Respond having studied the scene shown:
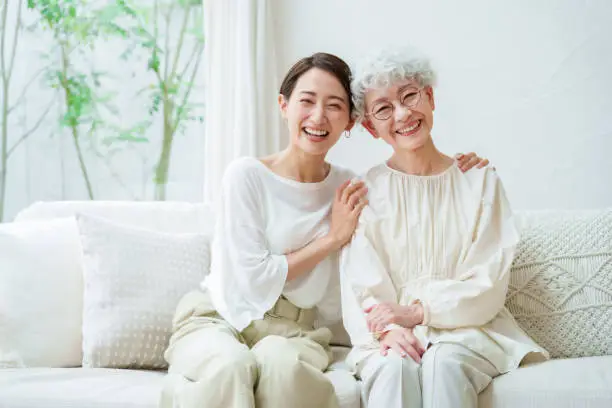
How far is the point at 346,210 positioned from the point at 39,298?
905 millimetres

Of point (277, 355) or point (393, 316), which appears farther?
point (393, 316)

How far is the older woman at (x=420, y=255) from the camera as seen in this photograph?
74.3 inches

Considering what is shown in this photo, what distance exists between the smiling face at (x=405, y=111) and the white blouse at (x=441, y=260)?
11 centimetres

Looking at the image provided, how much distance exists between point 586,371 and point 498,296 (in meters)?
0.27

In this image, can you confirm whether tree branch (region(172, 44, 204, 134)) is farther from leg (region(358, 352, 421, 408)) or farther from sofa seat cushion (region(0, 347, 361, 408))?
leg (region(358, 352, 421, 408))

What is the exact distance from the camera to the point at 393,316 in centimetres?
193

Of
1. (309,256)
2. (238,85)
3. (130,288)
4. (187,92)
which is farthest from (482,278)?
(187,92)

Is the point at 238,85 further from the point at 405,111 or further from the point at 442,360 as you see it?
the point at 442,360

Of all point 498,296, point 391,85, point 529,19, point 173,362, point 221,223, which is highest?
point 529,19

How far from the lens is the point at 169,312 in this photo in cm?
223

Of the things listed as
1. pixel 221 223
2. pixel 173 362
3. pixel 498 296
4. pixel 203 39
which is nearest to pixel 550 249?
pixel 498 296

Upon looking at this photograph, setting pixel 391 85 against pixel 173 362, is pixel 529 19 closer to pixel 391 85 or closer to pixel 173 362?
pixel 391 85

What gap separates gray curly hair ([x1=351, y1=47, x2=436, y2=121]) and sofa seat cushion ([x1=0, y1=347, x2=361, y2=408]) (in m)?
0.76

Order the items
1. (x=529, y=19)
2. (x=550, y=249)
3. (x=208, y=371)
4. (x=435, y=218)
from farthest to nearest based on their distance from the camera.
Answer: (x=529, y=19) < (x=550, y=249) < (x=435, y=218) < (x=208, y=371)
